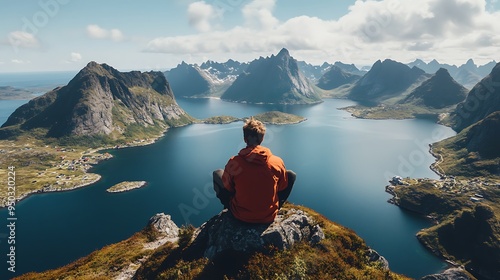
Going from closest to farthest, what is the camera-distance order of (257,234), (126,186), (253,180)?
(253,180)
(257,234)
(126,186)

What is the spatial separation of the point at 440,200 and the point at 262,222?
593ft

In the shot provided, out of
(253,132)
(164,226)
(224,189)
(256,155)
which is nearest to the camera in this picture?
(256,155)

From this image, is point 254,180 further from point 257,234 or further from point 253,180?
point 257,234

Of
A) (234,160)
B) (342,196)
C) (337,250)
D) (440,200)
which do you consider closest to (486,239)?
(440,200)

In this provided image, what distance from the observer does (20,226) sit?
451 feet

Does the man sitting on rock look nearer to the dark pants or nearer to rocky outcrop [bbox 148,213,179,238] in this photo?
the dark pants

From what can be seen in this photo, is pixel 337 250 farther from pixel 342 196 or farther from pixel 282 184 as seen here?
pixel 342 196

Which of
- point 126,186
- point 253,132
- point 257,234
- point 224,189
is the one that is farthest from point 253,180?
point 126,186

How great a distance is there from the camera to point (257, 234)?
1748 centimetres

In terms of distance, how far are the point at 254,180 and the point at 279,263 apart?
4818 millimetres

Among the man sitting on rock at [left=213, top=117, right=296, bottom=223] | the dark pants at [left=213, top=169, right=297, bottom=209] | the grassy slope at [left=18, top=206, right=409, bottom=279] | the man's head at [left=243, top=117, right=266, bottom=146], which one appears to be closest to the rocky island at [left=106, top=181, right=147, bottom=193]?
the grassy slope at [left=18, top=206, right=409, bottom=279]

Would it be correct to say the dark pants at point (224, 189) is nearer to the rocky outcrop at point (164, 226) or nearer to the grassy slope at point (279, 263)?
the grassy slope at point (279, 263)

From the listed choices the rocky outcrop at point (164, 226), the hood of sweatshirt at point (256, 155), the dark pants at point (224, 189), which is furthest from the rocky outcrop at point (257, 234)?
the rocky outcrop at point (164, 226)

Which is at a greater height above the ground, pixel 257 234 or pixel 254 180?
pixel 254 180
